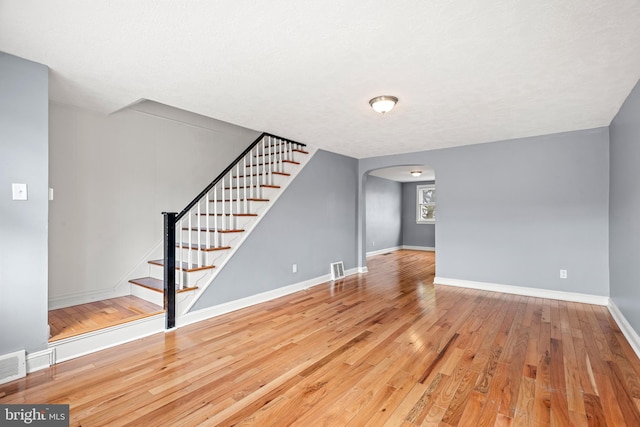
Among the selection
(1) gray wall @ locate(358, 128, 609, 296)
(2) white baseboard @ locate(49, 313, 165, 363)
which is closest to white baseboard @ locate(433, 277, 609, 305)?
(1) gray wall @ locate(358, 128, 609, 296)

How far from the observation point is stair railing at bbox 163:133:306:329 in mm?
3230

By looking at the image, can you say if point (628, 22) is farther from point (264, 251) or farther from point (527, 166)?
point (264, 251)

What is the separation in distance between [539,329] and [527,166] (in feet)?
8.20

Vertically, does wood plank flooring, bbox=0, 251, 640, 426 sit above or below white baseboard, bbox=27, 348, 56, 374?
below

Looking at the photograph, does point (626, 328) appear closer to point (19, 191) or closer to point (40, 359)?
point (40, 359)

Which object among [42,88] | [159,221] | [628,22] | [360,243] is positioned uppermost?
[628,22]

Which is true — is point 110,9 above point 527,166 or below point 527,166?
above

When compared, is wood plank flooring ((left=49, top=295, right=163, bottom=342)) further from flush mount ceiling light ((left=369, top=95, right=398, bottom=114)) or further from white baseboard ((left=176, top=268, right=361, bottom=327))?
flush mount ceiling light ((left=369, top=95, right=398, bottom=114))

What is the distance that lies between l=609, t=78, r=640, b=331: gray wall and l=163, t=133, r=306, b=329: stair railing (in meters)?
3.97

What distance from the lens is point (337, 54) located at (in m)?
2.22

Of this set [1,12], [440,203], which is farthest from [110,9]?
[440,203]

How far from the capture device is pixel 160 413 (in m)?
1.87

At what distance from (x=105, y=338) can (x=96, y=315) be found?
521 millimetres

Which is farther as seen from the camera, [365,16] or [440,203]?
[440,203]
